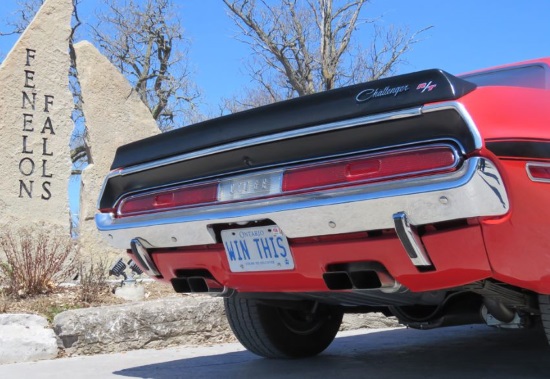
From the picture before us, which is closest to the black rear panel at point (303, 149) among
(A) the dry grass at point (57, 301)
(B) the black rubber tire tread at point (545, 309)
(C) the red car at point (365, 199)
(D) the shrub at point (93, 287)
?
(C) the red car at point (365, 199)

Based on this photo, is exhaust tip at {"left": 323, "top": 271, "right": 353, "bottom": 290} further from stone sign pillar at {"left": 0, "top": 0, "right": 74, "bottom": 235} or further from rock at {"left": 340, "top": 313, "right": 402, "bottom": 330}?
stone sign pillar at {"left": 0, "top": 0, "right": 74, "bottom": 235}

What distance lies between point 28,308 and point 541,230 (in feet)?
14.6

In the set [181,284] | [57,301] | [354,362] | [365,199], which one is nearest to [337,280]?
[365,199]

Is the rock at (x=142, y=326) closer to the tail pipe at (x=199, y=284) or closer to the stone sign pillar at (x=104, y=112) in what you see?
the tail pipe at (x=199, y=284)

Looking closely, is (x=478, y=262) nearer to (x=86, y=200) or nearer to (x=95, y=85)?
(x=86, y=200)

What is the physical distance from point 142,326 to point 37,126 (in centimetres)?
521

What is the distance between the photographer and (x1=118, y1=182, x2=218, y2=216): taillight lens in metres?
3.06

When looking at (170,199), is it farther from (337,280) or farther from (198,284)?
(337,280)

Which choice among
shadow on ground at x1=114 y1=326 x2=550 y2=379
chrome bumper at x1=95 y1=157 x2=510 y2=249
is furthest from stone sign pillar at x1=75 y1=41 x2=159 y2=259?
chrome bumper at x1=95 y1=157 x2=510 y2=249

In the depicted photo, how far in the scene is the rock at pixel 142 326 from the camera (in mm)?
4816

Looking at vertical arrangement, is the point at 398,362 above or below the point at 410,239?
below

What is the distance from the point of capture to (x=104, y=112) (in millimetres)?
10891

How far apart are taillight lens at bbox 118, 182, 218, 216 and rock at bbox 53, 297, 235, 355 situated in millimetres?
1712

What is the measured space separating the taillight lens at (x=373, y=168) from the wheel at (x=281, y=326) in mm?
1236
